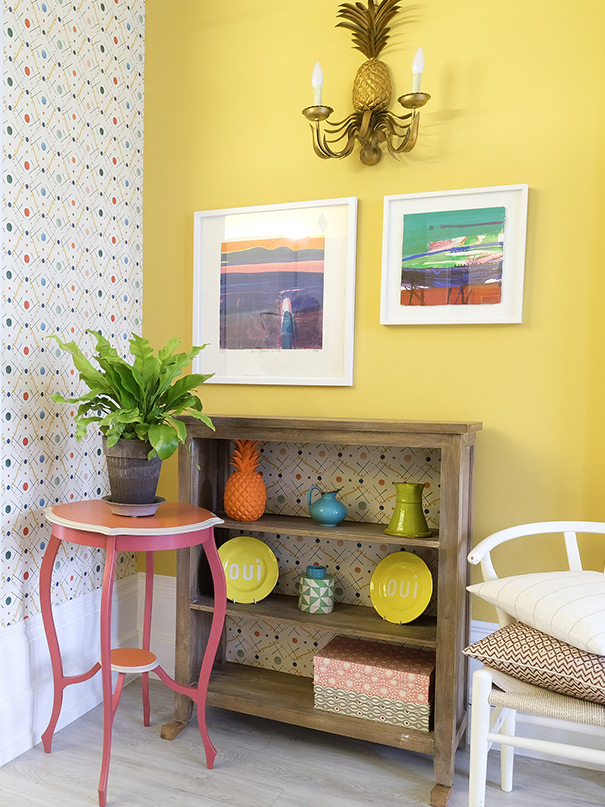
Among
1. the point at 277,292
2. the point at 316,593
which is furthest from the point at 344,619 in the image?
the point at 277,292

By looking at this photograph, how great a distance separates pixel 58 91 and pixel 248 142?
688mm

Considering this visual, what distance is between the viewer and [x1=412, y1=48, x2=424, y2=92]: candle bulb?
6.71ft

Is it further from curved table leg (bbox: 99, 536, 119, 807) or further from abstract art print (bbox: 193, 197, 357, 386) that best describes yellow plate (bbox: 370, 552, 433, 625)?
curved table leg (bbox: 99, 536, 119, 807)

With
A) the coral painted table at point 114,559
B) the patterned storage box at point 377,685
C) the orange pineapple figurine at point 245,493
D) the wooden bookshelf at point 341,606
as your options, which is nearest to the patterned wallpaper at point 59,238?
the coral painted table at point 114,559

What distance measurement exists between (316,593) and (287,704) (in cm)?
36

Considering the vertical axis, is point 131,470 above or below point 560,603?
above

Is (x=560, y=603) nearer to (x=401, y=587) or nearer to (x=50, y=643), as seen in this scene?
(x=401, y=587)

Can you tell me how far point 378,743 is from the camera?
7.04 ft

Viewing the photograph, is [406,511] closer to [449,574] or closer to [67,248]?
[449,574]

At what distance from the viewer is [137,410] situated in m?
1.92

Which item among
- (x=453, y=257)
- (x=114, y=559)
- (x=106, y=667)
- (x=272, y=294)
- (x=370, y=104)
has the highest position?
(x=370, y=104)

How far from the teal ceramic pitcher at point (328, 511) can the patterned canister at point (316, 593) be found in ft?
0.61

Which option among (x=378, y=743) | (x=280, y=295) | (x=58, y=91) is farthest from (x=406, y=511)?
(x=58, y=91)

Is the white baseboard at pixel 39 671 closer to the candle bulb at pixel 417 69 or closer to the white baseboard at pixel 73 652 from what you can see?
the white baseboard at pixel 73 652
